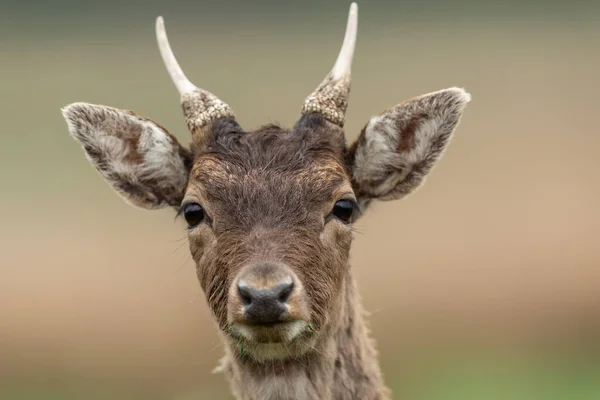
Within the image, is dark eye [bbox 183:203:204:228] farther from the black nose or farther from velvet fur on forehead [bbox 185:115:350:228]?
the black nose

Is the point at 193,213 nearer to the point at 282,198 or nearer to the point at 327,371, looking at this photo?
the point at 282,198

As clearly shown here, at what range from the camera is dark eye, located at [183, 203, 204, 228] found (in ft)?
26.3

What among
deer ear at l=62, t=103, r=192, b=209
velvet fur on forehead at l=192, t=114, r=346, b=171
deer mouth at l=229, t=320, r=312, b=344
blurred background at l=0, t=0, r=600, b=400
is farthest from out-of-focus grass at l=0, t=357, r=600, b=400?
deer mouth at l=229, t=320, r=312, b=344

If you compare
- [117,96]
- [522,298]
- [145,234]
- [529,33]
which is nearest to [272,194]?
[522,298]

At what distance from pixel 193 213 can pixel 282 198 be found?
0.88 metres

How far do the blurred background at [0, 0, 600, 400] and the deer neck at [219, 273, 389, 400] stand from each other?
5.78 metres

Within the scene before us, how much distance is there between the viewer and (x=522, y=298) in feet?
65.2

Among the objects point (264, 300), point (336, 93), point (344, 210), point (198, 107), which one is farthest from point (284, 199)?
point (198, 107)

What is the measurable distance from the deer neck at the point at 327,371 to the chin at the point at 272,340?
0.57 feet

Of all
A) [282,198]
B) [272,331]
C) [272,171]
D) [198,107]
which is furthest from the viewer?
[198,107]

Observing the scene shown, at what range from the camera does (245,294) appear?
6.86 m

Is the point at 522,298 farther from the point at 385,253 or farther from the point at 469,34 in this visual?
the point at 469,34

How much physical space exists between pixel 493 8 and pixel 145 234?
1487 cm

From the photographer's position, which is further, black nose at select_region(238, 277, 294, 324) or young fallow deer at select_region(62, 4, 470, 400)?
young fallow deer at select_region(62, 4, 470, 400)
